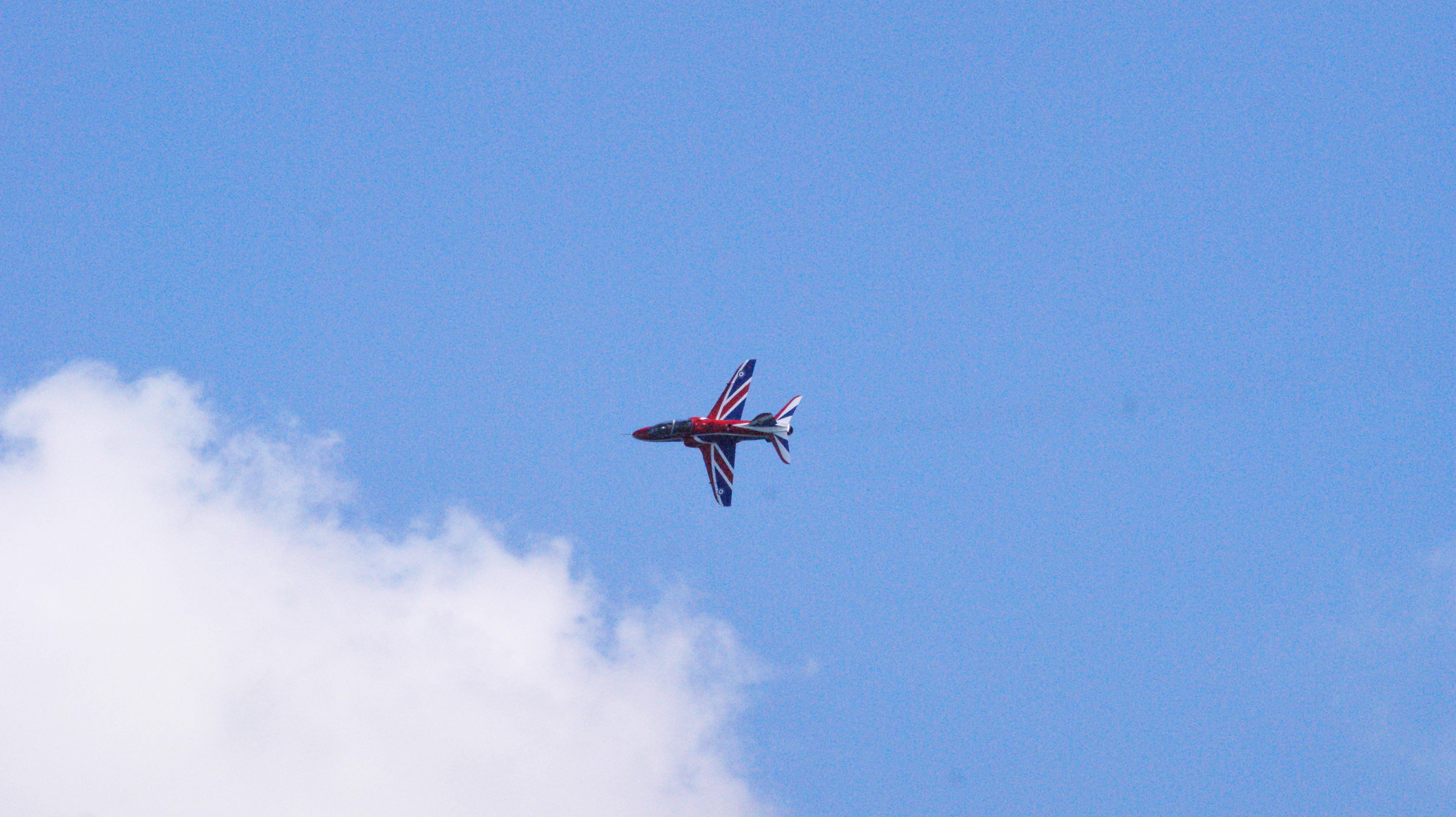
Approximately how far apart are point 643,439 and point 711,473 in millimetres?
8337

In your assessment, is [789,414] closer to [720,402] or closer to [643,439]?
[720,402]

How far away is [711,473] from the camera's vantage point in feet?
430

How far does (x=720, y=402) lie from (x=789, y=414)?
763cm

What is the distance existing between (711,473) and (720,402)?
7.15m

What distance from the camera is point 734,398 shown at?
132 m

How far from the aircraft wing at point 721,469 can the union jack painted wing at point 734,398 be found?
0.87m

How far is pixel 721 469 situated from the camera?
131 meters

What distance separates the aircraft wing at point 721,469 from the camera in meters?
131

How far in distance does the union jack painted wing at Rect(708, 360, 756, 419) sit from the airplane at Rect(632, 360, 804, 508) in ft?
0.10

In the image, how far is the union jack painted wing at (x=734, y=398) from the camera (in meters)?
132

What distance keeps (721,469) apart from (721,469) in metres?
0.03

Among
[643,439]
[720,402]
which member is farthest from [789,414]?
[643,439]

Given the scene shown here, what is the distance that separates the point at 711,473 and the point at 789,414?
9.83 metres

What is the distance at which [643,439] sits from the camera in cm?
13450
